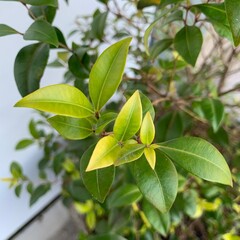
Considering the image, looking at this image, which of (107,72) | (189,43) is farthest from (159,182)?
(189,43)

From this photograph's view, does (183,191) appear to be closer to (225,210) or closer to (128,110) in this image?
(225,210)

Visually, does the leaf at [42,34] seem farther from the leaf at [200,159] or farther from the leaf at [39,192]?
the leaf at [39,192]

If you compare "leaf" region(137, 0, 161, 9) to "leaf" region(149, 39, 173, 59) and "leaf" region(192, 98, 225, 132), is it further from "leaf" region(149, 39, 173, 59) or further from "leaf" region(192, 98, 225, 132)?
"leaf" region(192, 98, 225, 132)

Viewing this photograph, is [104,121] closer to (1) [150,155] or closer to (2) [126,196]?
(1) [150,155]

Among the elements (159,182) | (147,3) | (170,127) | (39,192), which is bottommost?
(39,192)

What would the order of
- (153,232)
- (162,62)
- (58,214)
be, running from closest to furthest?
(162,62)
(153,232)
(58,214)

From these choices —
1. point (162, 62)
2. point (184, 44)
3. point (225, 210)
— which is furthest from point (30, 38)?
point (225, 210)
